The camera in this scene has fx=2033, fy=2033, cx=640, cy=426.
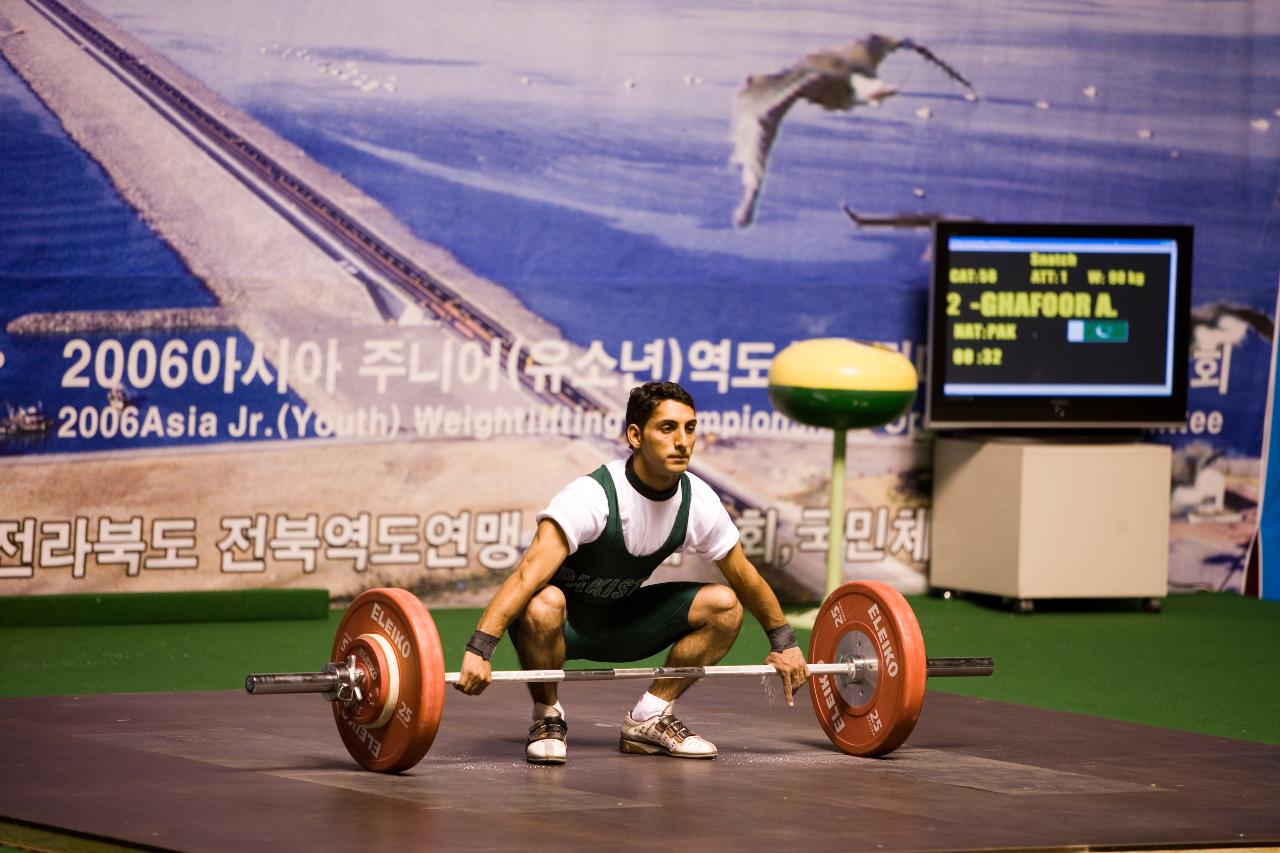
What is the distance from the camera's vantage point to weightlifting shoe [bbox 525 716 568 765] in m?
4.61

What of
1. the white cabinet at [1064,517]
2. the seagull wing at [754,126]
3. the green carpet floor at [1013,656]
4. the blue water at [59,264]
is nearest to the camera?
the green carpet floor at [1013,656]

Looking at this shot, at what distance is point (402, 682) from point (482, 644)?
19 cm

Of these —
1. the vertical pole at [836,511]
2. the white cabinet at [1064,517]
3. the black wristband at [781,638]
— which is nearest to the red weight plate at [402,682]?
the black wristband at [781,638]

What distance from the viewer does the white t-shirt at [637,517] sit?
4609 mm

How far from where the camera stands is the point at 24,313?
707cm

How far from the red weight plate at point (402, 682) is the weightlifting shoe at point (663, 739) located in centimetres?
63

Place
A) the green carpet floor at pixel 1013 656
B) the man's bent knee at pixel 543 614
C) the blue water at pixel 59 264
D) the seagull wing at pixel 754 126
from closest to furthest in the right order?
the man's bent knee at pixel 543 614 < the green carpet floor at pixel 1013 656 < the blue water at pixel 59 264 < the seagull wing at pixel 754 126

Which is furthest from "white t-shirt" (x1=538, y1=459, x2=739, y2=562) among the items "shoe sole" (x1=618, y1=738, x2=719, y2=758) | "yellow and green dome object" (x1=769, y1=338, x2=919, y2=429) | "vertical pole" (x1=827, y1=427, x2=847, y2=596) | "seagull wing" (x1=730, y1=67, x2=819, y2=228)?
"seagull wing" (x1=730, y1=67, x2=819, y2=228)

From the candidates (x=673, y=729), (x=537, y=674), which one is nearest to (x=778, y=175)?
(x=673, y=729)

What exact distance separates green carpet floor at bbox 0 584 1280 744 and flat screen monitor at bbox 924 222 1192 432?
828mm

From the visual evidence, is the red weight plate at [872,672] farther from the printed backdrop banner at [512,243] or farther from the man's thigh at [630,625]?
the printed backdrop banner at [512,243]

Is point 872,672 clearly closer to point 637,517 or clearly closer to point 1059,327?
point 637,517

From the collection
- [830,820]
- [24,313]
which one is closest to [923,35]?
[24,313]

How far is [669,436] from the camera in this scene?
15.2 feet
